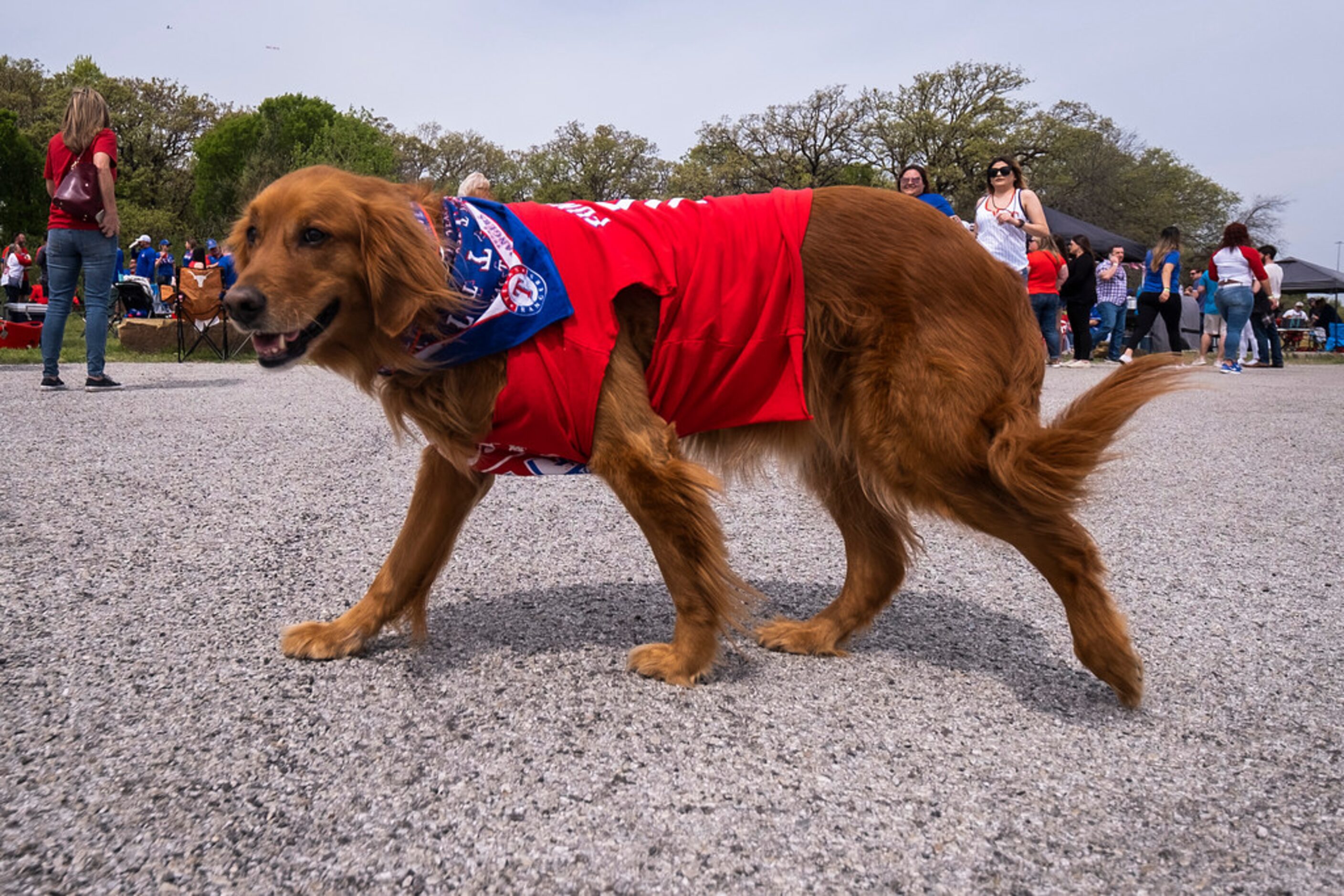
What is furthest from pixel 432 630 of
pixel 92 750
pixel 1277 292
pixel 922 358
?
pixel 1277 292

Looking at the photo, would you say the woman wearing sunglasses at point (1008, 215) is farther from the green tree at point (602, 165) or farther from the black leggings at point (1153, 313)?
the green tree at point (602, 165)

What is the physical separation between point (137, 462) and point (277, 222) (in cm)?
365

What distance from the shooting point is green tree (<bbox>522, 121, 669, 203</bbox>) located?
58.9 metres

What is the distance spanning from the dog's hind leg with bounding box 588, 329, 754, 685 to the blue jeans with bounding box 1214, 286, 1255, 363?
12960 millimetres

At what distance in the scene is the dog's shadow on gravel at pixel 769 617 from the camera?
2.61 meters

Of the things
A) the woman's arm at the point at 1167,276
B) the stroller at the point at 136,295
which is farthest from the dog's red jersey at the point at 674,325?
the stroller at the point at 136,295

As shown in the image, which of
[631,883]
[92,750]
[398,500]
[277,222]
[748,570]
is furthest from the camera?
[398,500]

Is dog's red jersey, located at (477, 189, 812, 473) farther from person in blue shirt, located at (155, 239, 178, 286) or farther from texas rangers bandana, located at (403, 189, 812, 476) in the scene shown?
person in blue shirt, located at (155, 239, 178, 286)

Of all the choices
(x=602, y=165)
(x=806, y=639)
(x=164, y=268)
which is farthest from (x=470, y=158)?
(x=806, y=639)

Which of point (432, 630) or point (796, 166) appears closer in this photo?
point (432, 630)

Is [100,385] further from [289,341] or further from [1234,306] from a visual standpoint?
[1234,306]

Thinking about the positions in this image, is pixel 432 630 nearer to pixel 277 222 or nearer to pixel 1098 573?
pixel 277 222

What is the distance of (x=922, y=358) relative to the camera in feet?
7.79

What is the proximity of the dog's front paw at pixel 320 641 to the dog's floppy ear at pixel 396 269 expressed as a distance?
93cm
